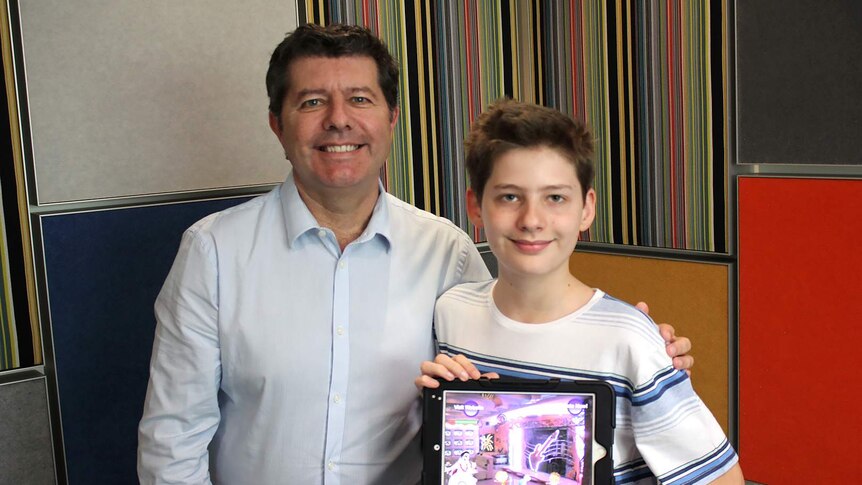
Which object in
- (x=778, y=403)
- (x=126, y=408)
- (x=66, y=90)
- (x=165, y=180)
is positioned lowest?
(x=778, y=403)

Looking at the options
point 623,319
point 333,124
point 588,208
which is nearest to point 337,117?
point 333,124

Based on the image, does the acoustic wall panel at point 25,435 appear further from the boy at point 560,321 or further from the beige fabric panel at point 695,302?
the beige fabric panel at point 695,302

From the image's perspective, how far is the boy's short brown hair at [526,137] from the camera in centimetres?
153

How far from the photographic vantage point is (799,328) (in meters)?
2.65

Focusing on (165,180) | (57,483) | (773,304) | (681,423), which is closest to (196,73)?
(165,180)

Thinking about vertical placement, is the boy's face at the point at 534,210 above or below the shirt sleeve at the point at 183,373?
above

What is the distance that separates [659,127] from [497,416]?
5.84 feet

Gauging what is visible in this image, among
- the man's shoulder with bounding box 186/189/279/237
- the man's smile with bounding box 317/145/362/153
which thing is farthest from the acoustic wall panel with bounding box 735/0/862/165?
the man's shoulder with bounding box 186/189/279/237

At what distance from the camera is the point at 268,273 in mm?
1787

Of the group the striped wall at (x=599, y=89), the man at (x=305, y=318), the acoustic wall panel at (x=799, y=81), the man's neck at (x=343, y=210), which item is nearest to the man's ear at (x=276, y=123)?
the man at (x=305, y=318)

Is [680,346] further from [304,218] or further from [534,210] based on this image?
[304,218]

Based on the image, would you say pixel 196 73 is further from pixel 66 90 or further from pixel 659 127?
pixel 659 127

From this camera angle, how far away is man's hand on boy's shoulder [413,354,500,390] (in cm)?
148

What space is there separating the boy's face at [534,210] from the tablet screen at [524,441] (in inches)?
9.0
